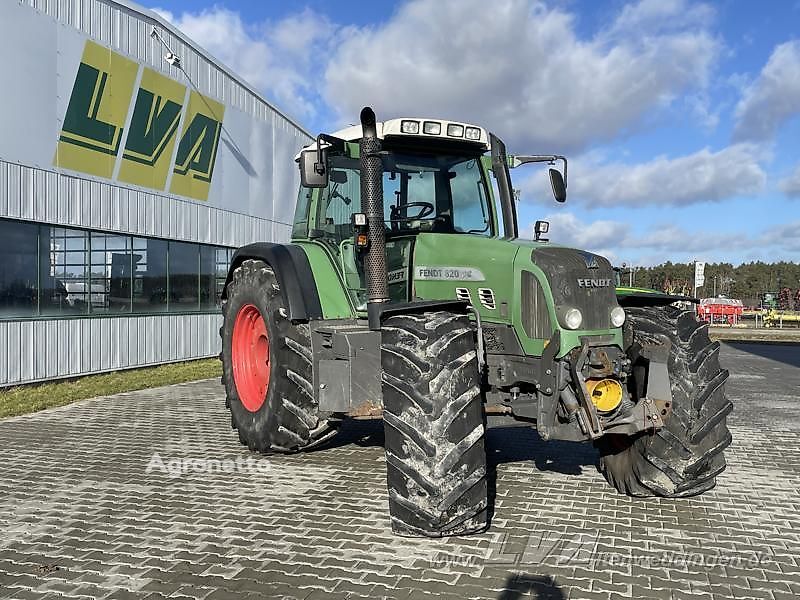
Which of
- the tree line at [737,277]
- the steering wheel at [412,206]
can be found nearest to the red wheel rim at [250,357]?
the steering wheel at [412,206]

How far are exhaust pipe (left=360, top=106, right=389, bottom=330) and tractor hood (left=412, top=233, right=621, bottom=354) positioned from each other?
1.46 ft

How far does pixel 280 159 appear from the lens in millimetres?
18844

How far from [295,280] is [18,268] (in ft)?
22.0

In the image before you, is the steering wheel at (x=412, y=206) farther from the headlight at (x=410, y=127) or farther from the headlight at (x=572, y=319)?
the headlight at (x=572, y=319)

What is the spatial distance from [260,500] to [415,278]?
6.83ft

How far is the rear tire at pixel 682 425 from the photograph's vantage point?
499 cm

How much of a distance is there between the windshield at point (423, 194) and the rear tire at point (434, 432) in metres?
1.64

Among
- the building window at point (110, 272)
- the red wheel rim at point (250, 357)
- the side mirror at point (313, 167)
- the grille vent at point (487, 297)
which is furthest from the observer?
the building window at point (110, 272)

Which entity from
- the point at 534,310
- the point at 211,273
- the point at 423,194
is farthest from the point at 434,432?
the point at 211,273

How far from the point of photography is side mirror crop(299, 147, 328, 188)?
5.54 metres

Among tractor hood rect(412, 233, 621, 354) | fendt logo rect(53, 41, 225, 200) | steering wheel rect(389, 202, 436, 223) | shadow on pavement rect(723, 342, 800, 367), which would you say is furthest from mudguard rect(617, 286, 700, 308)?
shadow on pavement rect(723, 342, 800, 367)

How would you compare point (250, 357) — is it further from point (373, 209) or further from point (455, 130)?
point (455, 130)

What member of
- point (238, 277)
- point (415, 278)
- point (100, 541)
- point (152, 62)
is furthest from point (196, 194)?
point (100, 541)

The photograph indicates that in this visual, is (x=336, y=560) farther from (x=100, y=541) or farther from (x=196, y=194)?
(x=196, y=194)
